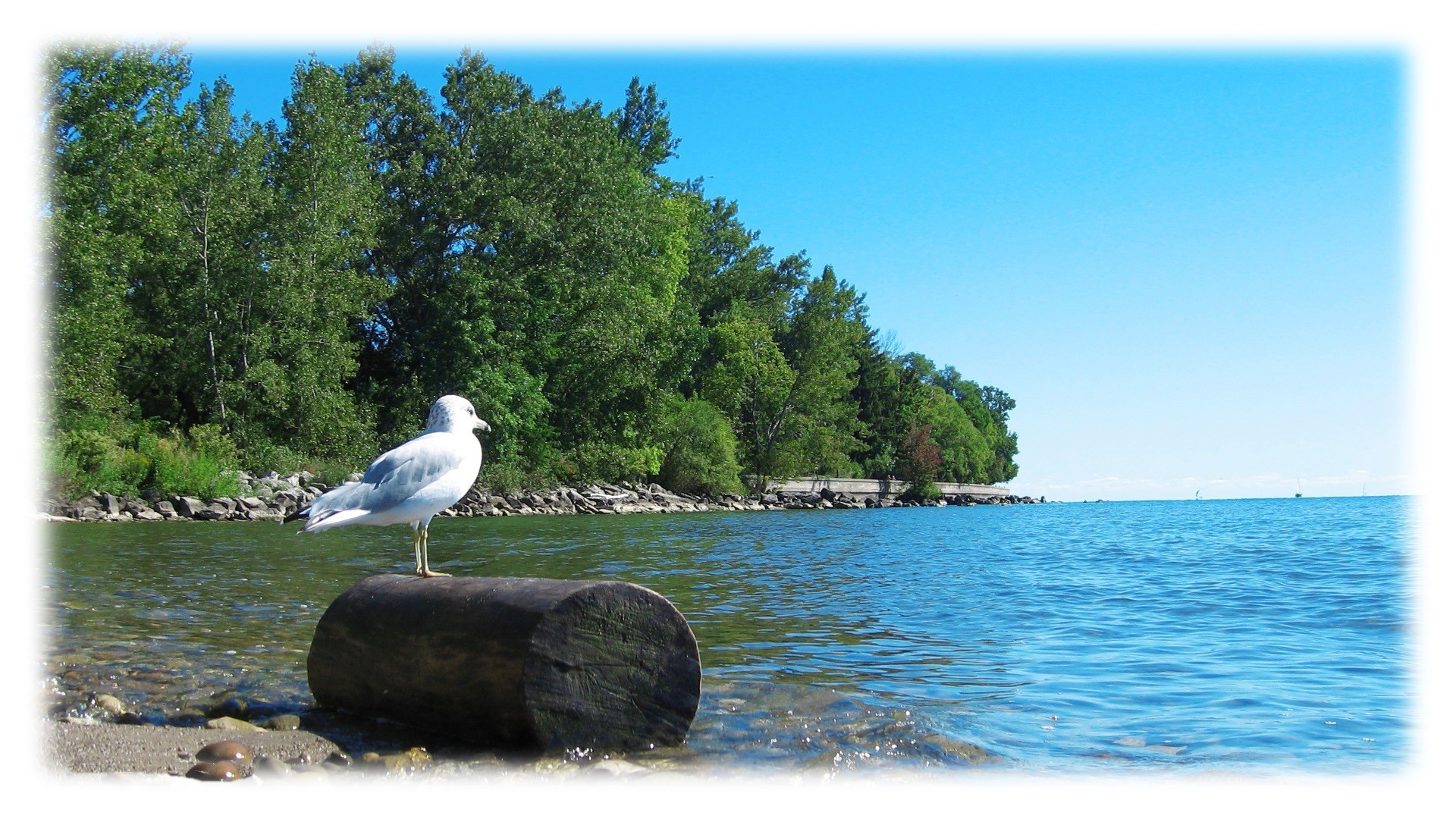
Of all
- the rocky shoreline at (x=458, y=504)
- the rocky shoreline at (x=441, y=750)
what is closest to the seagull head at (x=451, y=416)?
the rocky shoreline at (x=441, y=750)

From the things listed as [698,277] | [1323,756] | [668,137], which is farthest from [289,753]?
[698,277]

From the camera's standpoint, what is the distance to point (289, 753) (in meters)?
4.87

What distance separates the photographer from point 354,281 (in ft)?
124

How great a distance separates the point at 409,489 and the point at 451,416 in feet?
2.62

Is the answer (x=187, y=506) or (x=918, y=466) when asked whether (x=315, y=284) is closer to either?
(x=187, y=506)

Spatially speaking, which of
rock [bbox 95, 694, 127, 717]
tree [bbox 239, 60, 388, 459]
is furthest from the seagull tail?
tree [bbox 239, 60, 388, 459]

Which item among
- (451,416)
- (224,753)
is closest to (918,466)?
(451,416)

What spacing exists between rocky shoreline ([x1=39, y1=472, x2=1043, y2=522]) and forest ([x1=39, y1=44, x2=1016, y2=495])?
0.75m

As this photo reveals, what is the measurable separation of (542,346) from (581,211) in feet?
19.6

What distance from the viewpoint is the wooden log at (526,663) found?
4.98 meters

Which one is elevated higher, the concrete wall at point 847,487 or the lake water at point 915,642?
the concrete wall at point 847,487

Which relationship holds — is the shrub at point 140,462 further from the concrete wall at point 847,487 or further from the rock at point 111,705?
the concrete wall at point 847,487

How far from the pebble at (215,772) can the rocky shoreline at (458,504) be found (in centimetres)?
2504

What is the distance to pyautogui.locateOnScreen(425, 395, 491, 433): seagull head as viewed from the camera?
7.30 meters
